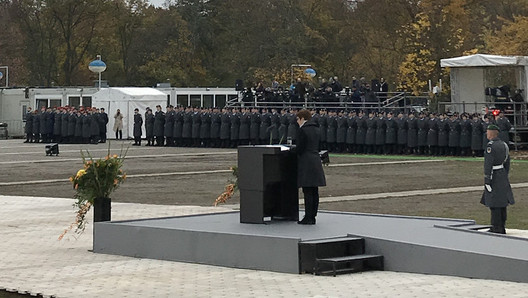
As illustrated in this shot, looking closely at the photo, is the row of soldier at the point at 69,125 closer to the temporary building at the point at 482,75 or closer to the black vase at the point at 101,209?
the temporary building at the point at 482,75

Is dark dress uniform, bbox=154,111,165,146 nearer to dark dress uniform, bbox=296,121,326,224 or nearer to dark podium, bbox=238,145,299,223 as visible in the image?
dark podium, bbox=238,145,299,223

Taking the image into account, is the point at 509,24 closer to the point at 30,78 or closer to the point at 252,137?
the point at 252,137

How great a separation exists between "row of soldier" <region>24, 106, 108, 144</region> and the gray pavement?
3189 cm

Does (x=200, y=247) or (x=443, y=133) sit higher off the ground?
(x=443, y=133)

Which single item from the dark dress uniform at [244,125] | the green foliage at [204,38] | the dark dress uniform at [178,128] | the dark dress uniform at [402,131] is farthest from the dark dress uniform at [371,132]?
the green foliage at [204,38]

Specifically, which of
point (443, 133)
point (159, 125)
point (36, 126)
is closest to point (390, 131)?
point (443, 133)

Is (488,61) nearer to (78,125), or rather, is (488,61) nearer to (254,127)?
(254,127)

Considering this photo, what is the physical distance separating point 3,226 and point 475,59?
2386cm

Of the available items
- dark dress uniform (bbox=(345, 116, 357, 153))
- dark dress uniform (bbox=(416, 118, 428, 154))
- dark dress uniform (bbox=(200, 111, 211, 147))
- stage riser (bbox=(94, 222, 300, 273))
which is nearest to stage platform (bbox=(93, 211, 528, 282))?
stage riser (bbox=(94, 222, 300, 273))

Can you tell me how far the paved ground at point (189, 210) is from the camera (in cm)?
1179

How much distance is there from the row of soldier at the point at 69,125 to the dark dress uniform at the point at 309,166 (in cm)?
3356

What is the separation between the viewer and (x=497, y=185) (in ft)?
50.4

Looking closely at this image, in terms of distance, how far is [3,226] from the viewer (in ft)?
59.7

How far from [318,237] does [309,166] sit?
60.9 inches
